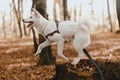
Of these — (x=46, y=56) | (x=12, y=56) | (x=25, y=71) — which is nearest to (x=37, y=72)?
(x=25, y=71)

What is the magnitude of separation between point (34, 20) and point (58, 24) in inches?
24.7

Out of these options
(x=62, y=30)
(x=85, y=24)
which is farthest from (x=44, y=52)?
(x=85, y=24)

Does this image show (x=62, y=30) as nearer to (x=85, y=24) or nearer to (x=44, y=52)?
(x=85, y=24)

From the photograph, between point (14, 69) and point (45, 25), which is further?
point (14, 69)

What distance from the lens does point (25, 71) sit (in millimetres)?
12008

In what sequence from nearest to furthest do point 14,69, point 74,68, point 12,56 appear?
1. point 74,68
2. point 14,69
3. point 12,56

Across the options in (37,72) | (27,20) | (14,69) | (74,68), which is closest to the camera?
(27,20)

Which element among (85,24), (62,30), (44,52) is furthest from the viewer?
(44,52)

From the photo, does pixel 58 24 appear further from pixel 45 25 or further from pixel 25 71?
pixel 25 71

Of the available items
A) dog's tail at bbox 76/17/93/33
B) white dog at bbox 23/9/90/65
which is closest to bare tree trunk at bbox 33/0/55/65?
white dog at bbox 23/9/90/65

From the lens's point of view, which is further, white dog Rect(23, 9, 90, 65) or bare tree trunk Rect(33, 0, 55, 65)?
bare tree trunk Rect(33, 0, 55, 65)

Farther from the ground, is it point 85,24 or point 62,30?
point 85,24

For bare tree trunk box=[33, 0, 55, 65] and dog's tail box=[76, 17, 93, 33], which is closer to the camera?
dog's tail box=[76, 17, 93, 33]

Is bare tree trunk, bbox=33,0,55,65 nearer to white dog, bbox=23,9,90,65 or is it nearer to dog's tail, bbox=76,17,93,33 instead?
white dog, bbox=23,9,90,65
